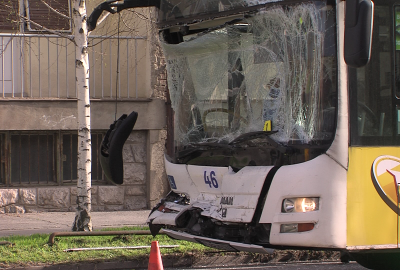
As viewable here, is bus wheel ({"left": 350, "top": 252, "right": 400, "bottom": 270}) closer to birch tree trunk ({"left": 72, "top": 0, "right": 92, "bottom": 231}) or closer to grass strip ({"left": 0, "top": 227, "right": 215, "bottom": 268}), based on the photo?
grass strip ({"left": 0, "top": 227, "right": 215, "bottom": 268})

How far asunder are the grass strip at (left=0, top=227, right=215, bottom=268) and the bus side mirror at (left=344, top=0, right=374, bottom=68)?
3.72 m

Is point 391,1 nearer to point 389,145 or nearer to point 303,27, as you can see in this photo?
point 303,27

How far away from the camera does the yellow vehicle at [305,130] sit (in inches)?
203

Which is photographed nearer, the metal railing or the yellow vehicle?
the yellow vehicle

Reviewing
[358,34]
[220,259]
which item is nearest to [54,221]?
[220,259]

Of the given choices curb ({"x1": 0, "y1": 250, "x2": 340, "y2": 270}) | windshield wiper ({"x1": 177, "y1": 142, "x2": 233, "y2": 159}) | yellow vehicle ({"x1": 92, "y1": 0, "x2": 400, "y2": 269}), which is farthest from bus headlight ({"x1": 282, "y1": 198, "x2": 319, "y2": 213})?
curb ({"x1": 0, "y1": 250, "x2": 340, "y2": 270})

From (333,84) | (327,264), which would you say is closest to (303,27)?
(333,84)

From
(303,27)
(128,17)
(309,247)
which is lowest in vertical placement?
(309,247)

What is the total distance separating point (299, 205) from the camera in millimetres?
5188

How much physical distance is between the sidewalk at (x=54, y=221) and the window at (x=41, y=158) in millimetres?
838

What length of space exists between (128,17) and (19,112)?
296 cm

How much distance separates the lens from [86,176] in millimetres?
8734

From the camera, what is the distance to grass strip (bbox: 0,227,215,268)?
7.18 metres

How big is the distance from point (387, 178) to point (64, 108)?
27.3ft
